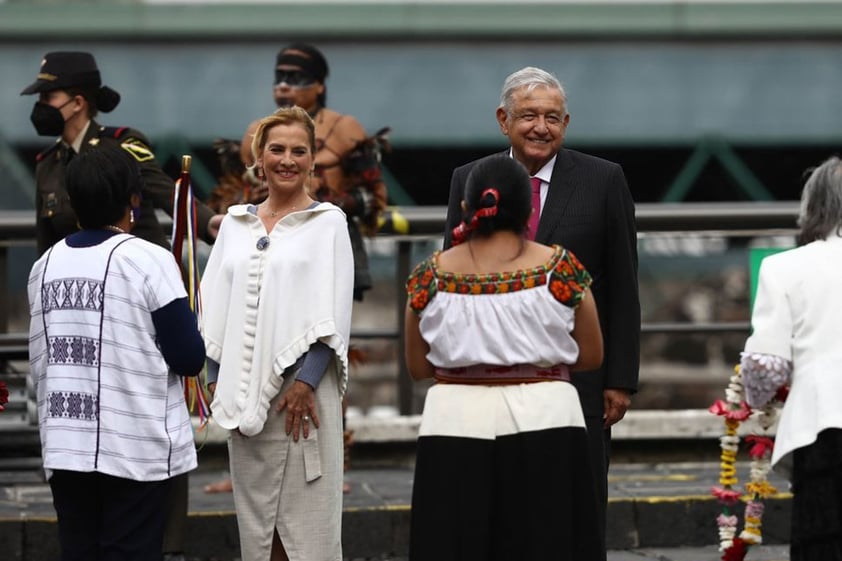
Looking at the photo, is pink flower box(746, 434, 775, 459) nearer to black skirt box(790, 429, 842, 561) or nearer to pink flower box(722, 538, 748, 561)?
pink flower box(722, 538, 748, 561)

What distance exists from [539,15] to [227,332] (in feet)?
27.8

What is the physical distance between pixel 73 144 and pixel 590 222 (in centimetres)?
223

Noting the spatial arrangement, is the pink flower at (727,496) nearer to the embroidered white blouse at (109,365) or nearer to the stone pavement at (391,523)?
the stone pavement at (391,523)

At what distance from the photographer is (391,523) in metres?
7.31

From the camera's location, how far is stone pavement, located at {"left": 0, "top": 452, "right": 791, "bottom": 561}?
22.9 feet

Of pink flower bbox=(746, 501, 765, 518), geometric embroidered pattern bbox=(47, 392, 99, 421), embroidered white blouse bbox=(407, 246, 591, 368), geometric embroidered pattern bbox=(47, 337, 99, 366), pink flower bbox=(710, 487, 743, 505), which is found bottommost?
pink flower bbox=(746, 501, 765, 518)

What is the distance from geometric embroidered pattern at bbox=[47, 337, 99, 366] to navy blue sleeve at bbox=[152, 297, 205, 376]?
189 mm

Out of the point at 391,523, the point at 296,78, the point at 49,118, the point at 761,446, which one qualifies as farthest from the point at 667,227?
the point at 49,118

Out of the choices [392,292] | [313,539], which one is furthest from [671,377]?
[313,539]

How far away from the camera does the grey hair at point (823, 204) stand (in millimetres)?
5145

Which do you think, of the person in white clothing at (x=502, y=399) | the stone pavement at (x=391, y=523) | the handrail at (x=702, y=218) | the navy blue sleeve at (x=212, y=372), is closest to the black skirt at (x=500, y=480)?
the person in white clothing at (x=502, y=399)

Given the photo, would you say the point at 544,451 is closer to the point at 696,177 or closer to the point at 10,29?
the point at 696,177

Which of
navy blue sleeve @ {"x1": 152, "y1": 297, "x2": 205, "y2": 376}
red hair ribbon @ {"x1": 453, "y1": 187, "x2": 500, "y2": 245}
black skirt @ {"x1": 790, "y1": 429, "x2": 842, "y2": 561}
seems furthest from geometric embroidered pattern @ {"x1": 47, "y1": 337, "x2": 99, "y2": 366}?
black skirt @ {"x1": 790, "y1": 429, "x2": 842, "y2": 561}

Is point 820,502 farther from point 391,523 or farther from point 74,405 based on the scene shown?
point 391,523
